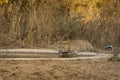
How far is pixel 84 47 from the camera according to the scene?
15.4 meters

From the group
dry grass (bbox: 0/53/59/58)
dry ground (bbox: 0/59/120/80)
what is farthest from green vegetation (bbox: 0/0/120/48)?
dry ground (bbox: 0/59/120/80)

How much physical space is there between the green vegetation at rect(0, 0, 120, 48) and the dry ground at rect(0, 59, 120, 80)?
4037mm

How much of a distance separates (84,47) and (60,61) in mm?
4742

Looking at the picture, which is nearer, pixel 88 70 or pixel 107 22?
pixel 88 70

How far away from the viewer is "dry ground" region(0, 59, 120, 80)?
8.27 m

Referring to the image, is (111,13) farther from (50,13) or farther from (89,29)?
(50,13)

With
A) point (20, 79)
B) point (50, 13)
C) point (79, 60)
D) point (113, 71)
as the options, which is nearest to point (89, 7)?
point (50, 13)

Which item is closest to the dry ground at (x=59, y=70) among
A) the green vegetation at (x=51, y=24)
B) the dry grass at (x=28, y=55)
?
the dry grass at (x=28, y=55)

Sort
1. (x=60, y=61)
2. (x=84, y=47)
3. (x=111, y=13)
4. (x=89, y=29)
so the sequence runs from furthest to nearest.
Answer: (x=111, y=13)
(x=89, y=29)
(x=84, y=47)
(x=60, y=61)

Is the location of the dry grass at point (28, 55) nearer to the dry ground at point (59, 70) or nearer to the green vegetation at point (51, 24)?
the dry ground at point (59, 70)

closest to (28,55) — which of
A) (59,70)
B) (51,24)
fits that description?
(59,70)

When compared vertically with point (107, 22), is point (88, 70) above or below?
below

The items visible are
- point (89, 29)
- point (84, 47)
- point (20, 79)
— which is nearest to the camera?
point (20, 79)

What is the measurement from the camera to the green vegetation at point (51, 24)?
48.7 ft
